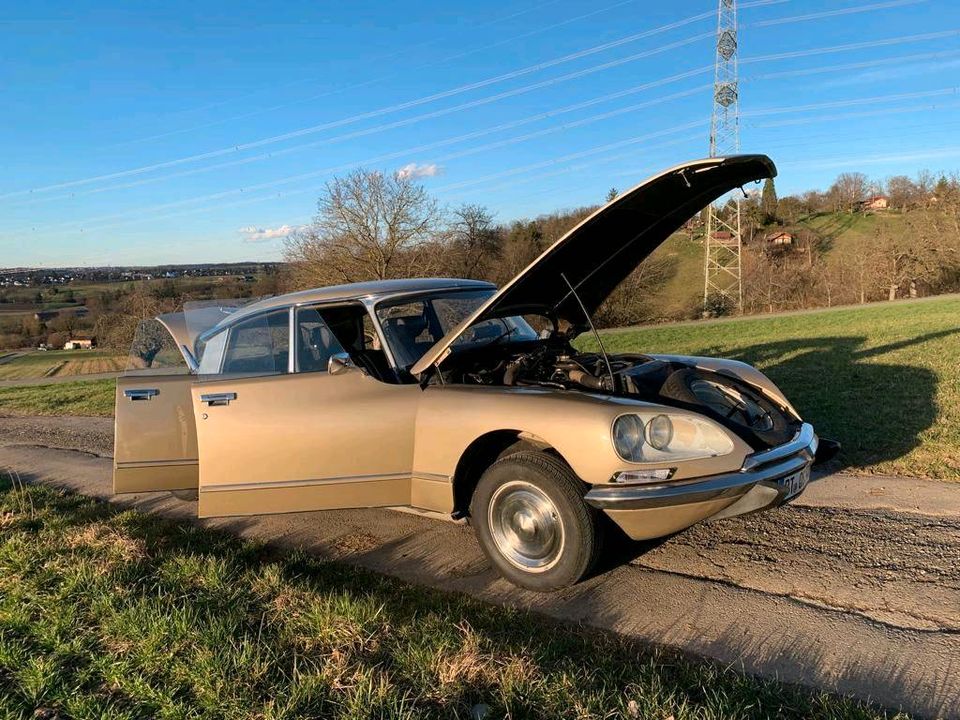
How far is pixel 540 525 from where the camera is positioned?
362 cm

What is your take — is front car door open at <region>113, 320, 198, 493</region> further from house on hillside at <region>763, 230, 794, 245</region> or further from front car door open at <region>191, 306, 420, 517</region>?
house on hillside at <region>763, 230, 794, 245</region>

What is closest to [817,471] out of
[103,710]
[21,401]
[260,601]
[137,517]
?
[260,601]

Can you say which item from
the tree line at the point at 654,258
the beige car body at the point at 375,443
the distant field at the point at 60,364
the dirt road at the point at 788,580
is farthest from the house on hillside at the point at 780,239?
the beige car body at the point at 375,443

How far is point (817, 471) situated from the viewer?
5.42m

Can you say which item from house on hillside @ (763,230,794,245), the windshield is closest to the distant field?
the windshield

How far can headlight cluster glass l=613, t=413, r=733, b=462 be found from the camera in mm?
3359

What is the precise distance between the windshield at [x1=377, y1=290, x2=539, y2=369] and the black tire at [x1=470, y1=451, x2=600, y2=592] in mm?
1184

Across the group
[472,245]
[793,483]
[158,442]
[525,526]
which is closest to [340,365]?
[525,526]

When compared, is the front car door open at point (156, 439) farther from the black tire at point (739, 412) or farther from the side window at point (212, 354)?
the black tire at point (739, 412)

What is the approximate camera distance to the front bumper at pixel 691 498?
328 centimetres

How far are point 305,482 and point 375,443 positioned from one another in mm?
571

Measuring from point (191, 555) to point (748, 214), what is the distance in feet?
179

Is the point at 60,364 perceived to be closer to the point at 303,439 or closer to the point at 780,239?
the point at 303,439

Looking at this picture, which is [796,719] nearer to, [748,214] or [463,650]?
[463,650]
